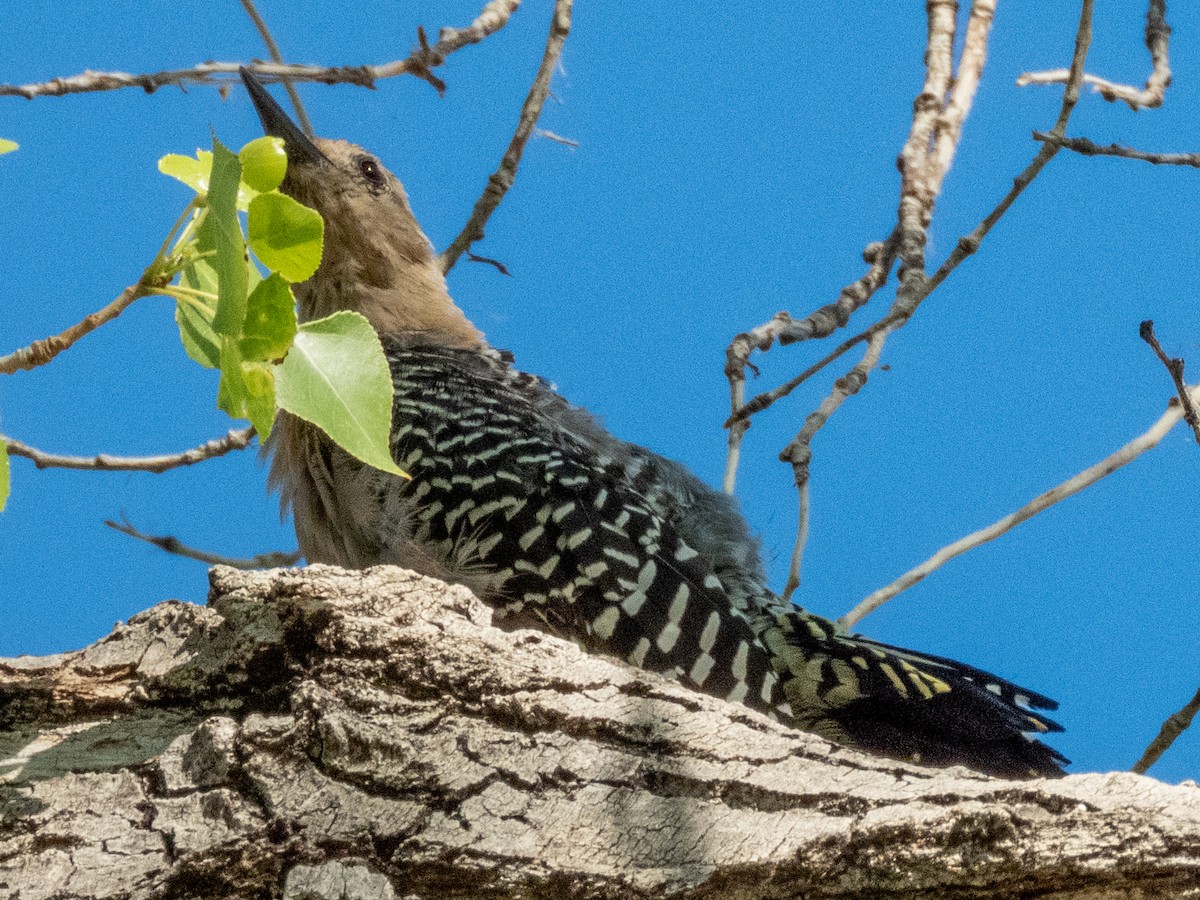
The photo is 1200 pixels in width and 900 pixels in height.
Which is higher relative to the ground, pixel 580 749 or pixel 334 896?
pixel 580 749

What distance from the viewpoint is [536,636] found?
77.5 inches

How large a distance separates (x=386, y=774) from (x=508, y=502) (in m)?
1.71

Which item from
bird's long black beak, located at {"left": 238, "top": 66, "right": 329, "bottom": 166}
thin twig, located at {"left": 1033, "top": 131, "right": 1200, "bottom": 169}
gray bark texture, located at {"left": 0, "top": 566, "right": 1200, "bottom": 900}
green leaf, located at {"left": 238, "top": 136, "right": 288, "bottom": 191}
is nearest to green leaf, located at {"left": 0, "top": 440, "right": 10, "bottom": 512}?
green leaf, located at {"left": 238, "top": 136, "right": 288, "bottom": 191}

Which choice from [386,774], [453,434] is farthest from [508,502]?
[386,774]

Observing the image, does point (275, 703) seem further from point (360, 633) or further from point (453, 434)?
point (453, 434)

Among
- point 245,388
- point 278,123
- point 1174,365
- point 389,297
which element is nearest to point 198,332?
point 245,388

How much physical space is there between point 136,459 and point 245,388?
2.51 meters

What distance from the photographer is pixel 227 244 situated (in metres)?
1.24

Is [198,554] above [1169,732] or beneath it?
above

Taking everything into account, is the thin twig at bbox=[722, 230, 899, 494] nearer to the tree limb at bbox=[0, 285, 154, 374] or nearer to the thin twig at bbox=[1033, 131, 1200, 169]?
the thin twig at bbox=[1033, 131, 1200, 169]

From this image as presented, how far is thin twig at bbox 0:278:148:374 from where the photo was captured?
133 cm

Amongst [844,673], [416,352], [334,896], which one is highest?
[416,352]

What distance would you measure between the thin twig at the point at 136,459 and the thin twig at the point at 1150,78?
8.25 ft

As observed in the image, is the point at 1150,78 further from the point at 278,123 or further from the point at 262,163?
the point at 262,163
